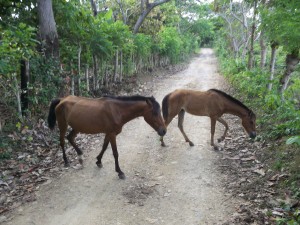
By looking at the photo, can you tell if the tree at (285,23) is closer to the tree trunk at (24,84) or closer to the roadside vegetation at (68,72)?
the roadside vegetation at (68,72)

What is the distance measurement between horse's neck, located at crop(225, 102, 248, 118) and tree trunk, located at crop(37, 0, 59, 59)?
5.51 meters

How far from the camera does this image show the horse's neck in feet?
24.3

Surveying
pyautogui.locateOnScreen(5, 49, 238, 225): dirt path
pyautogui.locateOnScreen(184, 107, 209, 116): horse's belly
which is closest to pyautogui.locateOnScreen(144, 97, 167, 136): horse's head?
pyautogui.locateOnScreen(5, 49, 238, 225): dirt path

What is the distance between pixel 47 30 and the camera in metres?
8.66

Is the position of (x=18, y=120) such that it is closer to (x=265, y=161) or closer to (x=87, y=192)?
(x=87, y=192)

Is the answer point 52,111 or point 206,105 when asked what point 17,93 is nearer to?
point 52,111

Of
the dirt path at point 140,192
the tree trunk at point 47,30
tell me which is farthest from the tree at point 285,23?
the tree trunk at point 47,30

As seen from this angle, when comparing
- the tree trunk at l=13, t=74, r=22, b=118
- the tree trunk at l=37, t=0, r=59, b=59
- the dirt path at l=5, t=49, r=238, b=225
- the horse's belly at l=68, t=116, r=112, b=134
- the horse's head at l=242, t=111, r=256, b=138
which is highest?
the tree trunk at l=37, t=0, r=59, b=59

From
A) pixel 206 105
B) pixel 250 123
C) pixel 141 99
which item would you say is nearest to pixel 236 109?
pixel 250 123

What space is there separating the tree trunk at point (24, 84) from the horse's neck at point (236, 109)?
219 inches

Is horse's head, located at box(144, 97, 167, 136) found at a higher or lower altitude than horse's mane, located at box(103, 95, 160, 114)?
lower

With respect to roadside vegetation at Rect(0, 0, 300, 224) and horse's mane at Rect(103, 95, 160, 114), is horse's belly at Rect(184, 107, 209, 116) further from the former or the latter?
horse's mane at Rect(103, 95, 160, 114)

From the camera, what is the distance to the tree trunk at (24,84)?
7.54m

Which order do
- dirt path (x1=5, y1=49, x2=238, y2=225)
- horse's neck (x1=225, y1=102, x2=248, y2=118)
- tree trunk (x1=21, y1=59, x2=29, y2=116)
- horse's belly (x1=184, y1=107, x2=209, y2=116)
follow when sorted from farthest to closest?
1. horse's belly (x1=184, y1=107, x2=209, y2=116)
2. tree trunk (x1=21, y1=59, x2=29, y2=116)
3. horse's neck (x1=225, y1=102, x2=248, y2=118)
4. dirt path (x1=5, y1=49, x2=238, y2=225)
